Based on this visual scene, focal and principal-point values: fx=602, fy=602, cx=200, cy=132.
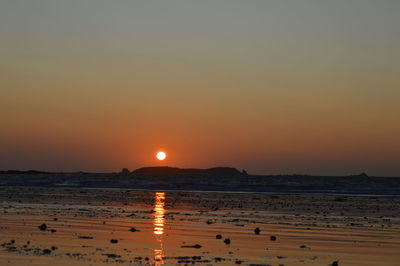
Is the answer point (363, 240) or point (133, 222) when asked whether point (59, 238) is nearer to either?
point (133, 222)

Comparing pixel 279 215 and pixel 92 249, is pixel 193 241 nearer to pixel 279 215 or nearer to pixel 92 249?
pixel 92 249

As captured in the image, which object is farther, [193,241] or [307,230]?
[307,230]

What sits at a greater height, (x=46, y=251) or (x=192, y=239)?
(x=192, y=239)

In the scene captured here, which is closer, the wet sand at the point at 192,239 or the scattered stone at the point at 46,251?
the wet sand at the point at 192,239

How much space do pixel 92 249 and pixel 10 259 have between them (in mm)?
Result: 3194

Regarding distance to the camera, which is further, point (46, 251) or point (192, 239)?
point (192, 239)

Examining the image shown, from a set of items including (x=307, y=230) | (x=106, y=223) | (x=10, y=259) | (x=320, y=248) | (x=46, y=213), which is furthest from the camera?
(x=46, y=213)

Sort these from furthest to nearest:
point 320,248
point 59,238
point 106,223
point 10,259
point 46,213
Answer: point 46,213
point 106,223
point 59,238
point 320,248
point 10,259

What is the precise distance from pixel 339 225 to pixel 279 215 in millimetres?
6556

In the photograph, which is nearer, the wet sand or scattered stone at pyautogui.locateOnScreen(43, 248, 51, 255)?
the wet sand

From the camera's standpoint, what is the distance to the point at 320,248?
21.6 metres

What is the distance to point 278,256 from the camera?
766 inches

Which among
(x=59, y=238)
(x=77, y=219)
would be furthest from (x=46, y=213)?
(x=59, y=238)

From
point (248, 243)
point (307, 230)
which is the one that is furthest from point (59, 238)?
point (307, 230)
